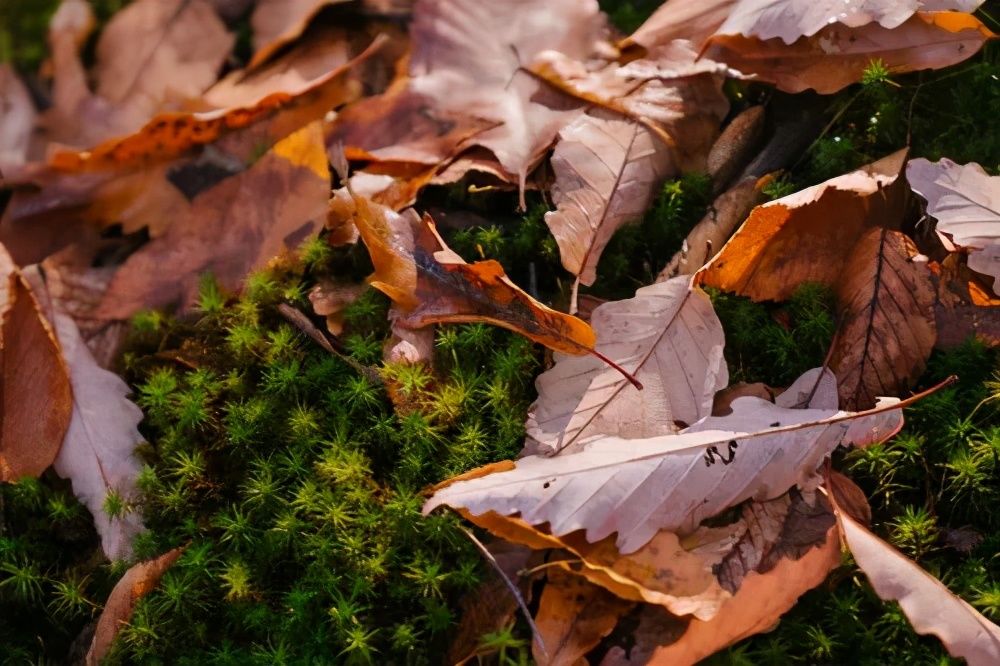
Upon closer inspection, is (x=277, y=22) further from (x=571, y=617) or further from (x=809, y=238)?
(x=571, y=617)

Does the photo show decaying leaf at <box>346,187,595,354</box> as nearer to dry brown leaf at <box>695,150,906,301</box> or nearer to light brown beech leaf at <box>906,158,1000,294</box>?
dry brown leaf at <box>695,150,906,301</box>

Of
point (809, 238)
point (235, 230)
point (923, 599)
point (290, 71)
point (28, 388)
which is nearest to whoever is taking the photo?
point (923, 599)

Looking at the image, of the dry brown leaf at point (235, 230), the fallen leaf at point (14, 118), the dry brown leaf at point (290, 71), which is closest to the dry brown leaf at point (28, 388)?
the dry brown leaf at point (235, 230)

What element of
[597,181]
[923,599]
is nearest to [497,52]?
[597,181]

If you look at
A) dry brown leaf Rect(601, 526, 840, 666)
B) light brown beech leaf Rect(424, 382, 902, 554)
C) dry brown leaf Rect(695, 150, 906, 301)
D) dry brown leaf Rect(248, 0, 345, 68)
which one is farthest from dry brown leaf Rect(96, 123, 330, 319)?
dry brown leaf Rect(601, 526, 840, 666)

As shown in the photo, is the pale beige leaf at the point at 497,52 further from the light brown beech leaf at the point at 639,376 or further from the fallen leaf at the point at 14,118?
the fallen leaf at the point at 14,118

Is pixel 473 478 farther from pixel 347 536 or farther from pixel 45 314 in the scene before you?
pixel 45 314

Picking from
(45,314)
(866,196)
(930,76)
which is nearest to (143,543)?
(45,314)
